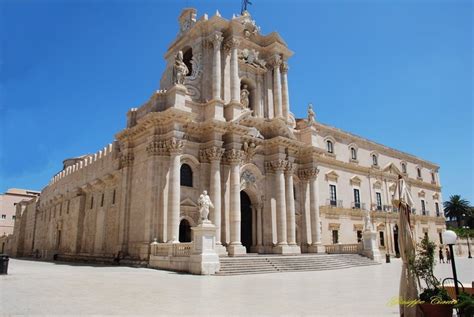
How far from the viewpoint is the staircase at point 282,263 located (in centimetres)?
1919

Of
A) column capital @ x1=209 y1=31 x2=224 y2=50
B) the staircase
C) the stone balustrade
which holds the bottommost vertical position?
the staircase

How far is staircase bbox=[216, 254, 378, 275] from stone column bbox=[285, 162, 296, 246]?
11.6 feet

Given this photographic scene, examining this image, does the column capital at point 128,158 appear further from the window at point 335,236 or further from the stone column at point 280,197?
the window at point 335,236

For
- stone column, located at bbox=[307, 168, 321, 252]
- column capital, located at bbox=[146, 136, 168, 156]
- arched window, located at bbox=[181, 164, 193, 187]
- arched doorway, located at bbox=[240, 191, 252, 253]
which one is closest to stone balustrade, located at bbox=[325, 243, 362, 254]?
stone column, located at bbox=[307, 168, 321, 252]

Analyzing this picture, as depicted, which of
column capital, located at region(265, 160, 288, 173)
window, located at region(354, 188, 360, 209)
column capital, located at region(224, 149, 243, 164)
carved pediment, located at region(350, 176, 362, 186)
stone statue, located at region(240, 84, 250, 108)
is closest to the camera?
column capital, located at region(224, 149, 243, 164)

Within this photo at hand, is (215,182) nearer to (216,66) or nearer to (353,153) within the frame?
(216,66)

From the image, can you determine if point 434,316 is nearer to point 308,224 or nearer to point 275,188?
point 275,188

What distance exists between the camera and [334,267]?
75.9 feet

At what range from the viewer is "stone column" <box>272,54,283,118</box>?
3086 cm

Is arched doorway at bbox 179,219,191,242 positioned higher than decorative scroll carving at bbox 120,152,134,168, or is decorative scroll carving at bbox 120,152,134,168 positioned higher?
decorative scroll carving at bbox 120,152,134,168

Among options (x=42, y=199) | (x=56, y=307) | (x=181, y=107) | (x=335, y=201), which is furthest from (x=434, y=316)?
(x=42, y=199)

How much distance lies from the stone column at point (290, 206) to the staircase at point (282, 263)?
3.53m

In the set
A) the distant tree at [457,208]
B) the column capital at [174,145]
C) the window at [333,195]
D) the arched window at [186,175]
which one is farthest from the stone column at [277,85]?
the distant tree at [457,208]

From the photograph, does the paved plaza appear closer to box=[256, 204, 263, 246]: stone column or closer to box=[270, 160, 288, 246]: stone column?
box=[270, 160, 288, 246]: stone column
